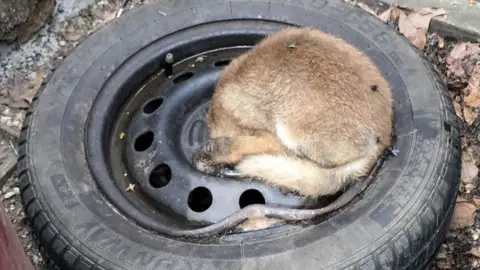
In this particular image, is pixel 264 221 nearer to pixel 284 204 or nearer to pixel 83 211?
pixel 284 204

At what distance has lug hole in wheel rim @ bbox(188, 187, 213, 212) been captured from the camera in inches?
118

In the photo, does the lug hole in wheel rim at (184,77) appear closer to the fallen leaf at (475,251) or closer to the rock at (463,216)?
the rock at (463,216)

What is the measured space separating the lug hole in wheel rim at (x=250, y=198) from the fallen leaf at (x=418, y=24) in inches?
65.3

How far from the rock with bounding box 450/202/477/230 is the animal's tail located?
84cm

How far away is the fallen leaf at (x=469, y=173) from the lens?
139 inches

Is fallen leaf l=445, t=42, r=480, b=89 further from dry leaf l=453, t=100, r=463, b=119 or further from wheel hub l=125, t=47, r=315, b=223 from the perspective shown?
wheel hub l=125, t=47, r=315, b=223

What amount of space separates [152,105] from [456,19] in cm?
197

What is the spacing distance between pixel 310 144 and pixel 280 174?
0.20 meters

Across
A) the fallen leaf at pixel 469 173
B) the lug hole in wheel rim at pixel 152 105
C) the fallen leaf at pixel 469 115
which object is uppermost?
the fallen leaf at pixel 469 115

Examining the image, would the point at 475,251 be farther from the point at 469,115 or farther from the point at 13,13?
the point at 13,13

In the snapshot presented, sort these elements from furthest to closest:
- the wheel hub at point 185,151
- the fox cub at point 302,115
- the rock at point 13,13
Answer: the rock at point 13,13
the wheel hub at point 185,151
the fox cub at point 302,115

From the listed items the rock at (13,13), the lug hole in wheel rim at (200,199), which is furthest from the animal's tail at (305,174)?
the rock at (13,13)

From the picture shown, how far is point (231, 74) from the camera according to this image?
302cm

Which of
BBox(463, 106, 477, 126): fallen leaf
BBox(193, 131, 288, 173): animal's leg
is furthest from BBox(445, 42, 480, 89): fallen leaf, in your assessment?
BBox(193, 131, 288, 173): animal's leg
